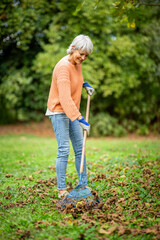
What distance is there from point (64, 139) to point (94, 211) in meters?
0.93

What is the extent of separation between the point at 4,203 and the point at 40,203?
0.47m

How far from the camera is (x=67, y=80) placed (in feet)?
9.53

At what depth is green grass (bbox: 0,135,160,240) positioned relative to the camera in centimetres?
251

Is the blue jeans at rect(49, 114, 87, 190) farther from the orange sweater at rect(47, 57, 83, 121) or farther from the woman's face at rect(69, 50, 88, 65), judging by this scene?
the woman's face at rect(69, 50, 88, 65)

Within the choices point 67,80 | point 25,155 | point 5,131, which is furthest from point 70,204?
point 5,131

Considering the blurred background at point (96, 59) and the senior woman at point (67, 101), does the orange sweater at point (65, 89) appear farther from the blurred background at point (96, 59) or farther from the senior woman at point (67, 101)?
the blurred background at point (96, 59)

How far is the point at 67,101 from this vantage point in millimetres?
2906

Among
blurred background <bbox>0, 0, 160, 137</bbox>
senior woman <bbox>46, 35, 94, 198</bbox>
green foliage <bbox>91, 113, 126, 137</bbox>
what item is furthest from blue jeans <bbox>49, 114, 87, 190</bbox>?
green foliage <bbox>91, 113, 126, 137</bbox>

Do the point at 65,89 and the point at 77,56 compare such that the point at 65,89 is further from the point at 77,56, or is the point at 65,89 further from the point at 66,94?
the point at 77,56

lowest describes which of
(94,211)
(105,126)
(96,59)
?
(94,211)

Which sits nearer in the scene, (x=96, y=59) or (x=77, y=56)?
(x=77, y=56)

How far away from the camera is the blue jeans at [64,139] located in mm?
3076

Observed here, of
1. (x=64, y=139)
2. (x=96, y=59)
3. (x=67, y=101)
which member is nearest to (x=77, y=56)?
(x=67, y=101)

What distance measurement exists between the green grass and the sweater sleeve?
1193 mm
